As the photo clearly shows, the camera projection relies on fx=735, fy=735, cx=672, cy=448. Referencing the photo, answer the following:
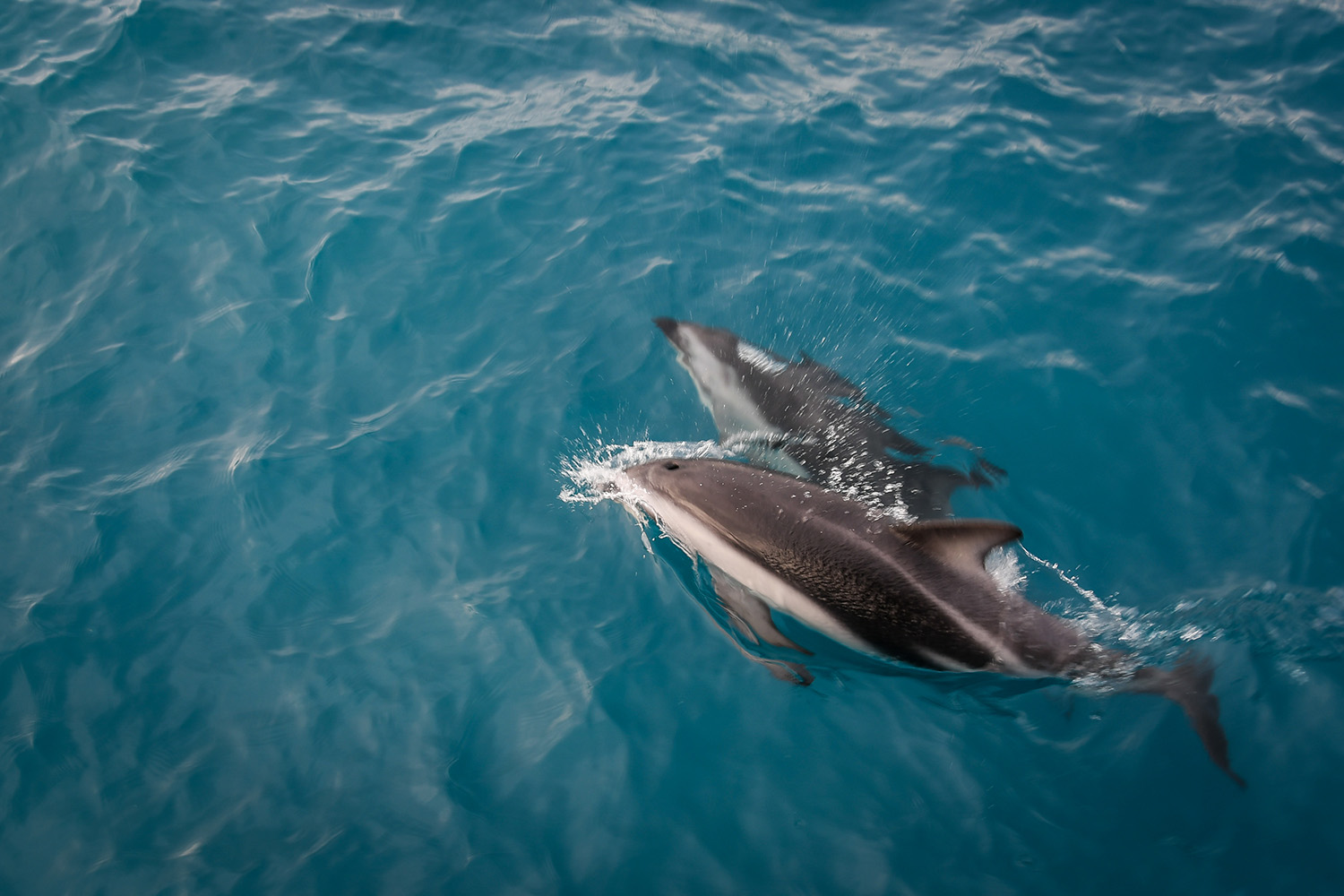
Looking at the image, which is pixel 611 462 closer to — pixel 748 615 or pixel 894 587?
pixel 748 615

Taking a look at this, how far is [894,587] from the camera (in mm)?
3736

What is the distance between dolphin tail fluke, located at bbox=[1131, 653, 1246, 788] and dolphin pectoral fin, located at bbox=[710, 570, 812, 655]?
1.89 m

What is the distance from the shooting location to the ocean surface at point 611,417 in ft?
13.9

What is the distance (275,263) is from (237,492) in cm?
246

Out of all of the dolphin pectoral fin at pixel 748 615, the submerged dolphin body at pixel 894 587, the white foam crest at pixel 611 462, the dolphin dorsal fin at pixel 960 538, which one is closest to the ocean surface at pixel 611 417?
the white foam crest at pixel 611 462

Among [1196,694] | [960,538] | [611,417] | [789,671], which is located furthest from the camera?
[611,417]

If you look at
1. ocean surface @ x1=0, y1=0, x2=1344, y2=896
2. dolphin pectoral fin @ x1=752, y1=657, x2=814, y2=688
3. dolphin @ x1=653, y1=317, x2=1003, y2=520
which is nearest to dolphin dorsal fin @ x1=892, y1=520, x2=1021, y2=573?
ocean surface @ x1=0, y1=0, x2=1344, y2=896

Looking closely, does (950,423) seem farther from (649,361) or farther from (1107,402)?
(649,361)

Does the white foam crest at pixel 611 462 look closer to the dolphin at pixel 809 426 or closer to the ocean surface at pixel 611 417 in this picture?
the ocean surface at pixel 611 417

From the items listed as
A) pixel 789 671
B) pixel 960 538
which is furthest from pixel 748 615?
pixel 960 538

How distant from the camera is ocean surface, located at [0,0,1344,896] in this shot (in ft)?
13.9

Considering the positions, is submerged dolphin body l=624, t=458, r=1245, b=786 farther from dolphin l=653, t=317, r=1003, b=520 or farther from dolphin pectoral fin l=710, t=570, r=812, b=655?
dolphin l=653, t=317, r=1003, b=520

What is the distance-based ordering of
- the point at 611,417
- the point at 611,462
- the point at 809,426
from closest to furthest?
1. the point at 809,426
2. the point at 611,462
3. the point at 611,417

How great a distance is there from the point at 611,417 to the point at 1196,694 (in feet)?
13.5
